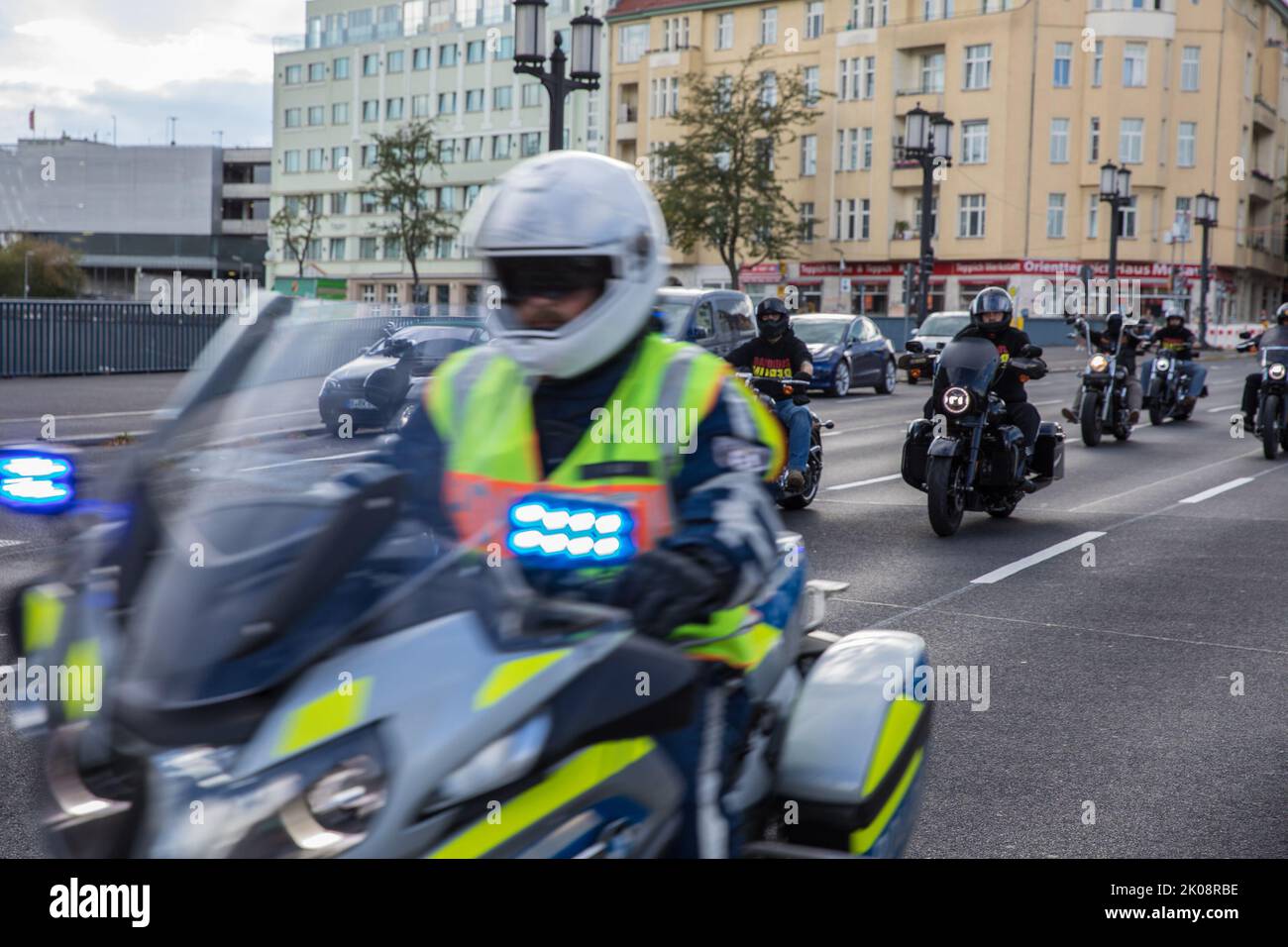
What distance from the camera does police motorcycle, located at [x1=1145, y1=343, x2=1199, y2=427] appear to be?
2228cm

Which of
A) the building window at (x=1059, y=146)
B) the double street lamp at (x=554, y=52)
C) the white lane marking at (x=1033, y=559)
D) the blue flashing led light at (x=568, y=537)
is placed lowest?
the white lane marking at (x=1033, y=559)

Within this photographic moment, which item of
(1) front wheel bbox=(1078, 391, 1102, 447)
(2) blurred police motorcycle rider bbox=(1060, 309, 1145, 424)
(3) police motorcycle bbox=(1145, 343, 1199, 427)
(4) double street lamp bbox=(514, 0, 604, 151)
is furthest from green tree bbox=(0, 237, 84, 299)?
(1) front wheel bbox=(1078, 391, 1102, 447)

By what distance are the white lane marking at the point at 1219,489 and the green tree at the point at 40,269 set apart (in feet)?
245

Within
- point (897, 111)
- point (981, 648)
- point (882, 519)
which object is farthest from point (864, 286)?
point (981, 648)

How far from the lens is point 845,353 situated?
28.0 meters

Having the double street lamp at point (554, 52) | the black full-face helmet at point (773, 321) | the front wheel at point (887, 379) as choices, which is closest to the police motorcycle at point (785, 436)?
the black full-face helmet at point (773, 321)

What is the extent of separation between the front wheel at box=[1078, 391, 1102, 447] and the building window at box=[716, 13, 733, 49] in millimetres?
53825

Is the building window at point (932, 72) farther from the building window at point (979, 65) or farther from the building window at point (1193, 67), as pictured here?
the building window at point (1193, 67)

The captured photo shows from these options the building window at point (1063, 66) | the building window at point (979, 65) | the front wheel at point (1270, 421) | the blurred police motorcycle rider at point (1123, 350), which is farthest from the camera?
the building window at point (979, 65)

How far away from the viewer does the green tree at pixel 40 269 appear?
80.9 meters

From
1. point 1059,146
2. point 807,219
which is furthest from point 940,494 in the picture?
point 807,219

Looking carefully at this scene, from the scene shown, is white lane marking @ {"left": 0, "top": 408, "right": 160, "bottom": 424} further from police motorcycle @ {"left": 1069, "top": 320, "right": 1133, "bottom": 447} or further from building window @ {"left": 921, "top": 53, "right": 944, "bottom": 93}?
building window @ {"left": 921, "top": 53, "right": 944, "bottom": 93}

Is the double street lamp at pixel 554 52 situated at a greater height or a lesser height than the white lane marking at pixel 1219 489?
greater

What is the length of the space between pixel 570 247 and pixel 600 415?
0.99 ft
